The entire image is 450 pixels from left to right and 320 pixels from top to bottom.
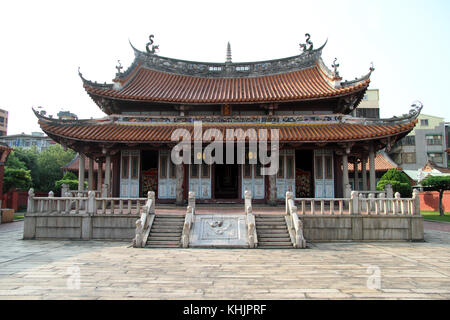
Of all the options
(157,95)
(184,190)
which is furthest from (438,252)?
(157,95)

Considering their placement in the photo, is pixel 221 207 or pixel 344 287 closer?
pixel 344 287

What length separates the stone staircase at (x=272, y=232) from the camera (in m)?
9.66

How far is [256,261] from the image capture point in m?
7.76

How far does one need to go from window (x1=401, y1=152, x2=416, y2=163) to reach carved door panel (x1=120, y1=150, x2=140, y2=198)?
40.6 meters

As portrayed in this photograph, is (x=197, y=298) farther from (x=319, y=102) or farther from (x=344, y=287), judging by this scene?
(x=319, y=102)

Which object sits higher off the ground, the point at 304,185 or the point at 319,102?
the point at 319,102

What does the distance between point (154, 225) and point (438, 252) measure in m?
9.21

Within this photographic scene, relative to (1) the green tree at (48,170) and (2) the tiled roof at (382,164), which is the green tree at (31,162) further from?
(2) the tiled roof at (382,164)

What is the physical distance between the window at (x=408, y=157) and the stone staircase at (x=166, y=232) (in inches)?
1654

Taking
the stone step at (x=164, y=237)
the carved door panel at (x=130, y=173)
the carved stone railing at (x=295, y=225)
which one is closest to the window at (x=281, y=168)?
the carved stone railing at (x=295, y=225)

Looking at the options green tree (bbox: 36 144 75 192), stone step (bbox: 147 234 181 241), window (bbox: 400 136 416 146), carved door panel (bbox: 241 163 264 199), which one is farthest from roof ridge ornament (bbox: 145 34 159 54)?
window (bbox: 400 136 416 146)

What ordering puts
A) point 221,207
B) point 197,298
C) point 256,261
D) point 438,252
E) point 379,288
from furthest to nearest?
point 221,207
point 438,252
point 256,261
point 379,288
point 197,298

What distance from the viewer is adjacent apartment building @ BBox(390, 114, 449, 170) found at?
41844 mm

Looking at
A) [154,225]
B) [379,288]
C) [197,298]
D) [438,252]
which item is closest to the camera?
[197,298]
